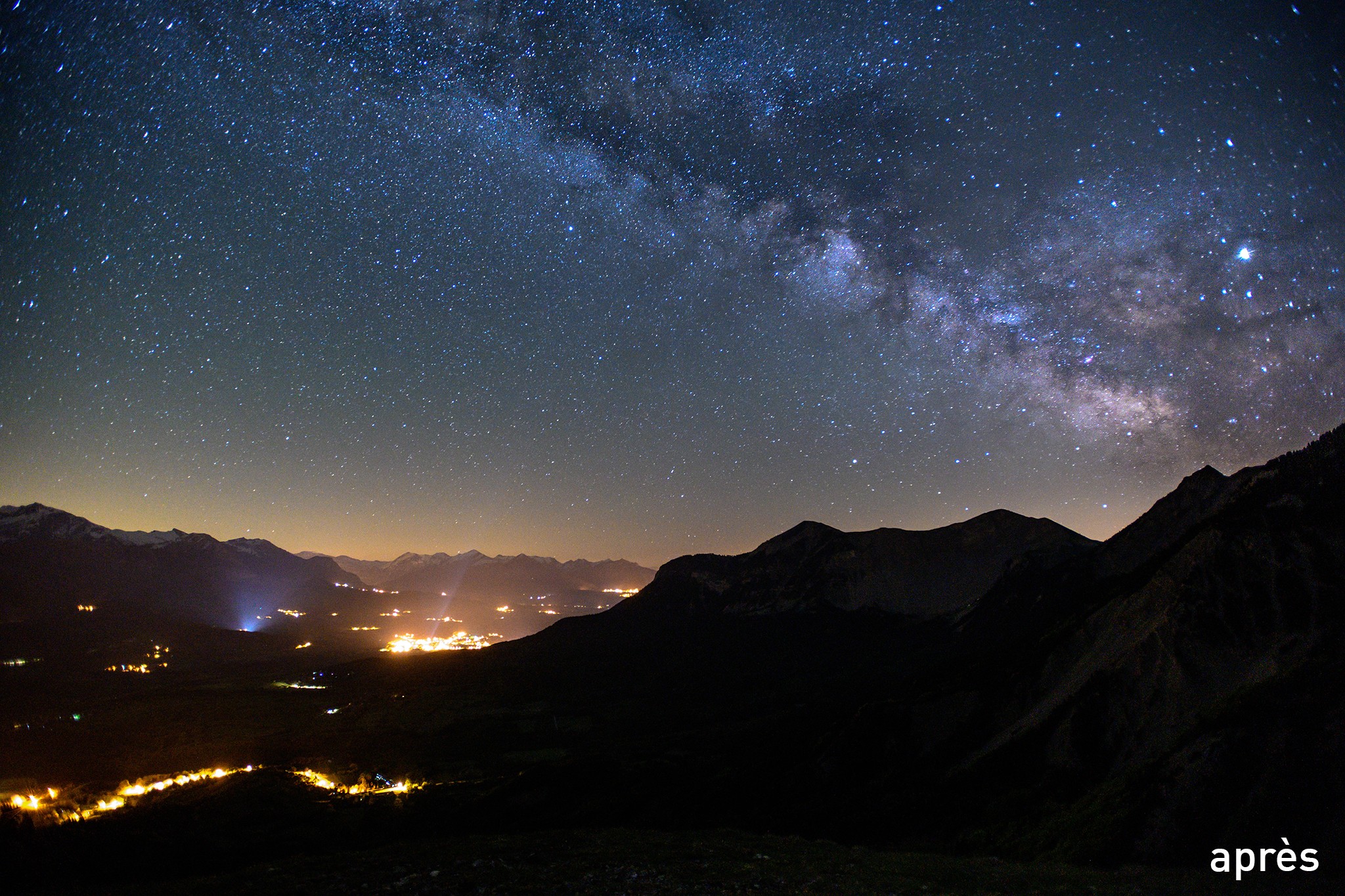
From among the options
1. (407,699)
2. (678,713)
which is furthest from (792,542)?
(407,699)

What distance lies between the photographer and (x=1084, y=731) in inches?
1264

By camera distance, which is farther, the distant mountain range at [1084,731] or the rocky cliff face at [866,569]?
the rocky cliff face at [866,569]

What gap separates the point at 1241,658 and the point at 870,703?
2352 cm

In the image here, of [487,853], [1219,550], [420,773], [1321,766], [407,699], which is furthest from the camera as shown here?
[407,699]

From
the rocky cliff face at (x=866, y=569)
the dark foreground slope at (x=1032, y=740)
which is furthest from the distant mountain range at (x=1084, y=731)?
the rocky cliff face at (x=866, y=569)

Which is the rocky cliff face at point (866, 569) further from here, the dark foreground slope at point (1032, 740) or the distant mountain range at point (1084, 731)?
the distant mountain range at point (1084, 731)

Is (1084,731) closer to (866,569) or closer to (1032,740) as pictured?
(1032,740)

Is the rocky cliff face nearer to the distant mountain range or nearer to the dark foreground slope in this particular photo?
the dark foreground slope

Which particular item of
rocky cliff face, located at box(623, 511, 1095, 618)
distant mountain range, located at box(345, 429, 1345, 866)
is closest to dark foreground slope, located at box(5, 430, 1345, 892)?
distant mountain range, located at box(345, 429, 1345, 866)

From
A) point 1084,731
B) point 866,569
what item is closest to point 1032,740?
point 1084,731

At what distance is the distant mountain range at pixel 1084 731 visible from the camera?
22062mm

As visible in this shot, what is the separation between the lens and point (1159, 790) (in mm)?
22781

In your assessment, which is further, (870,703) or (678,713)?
(678,713)

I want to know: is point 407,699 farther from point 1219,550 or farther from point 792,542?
point 1219,550
